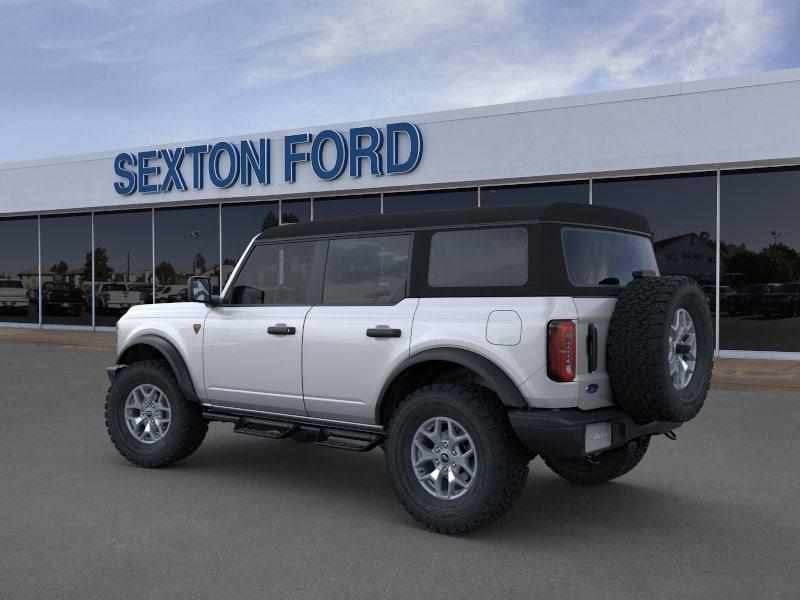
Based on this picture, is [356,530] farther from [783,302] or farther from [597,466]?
[783,302]

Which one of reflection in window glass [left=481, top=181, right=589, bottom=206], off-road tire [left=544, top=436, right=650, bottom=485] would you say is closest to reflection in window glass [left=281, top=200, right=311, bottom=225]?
reflection in window glass [left=481, top=181, right=589, bottom=206]

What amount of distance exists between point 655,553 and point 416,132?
1304 centimetres

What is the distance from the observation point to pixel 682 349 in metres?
4.74

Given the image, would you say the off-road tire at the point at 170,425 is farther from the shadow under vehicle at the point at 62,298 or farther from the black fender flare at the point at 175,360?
the shadow under vehicle at the point at 62,298

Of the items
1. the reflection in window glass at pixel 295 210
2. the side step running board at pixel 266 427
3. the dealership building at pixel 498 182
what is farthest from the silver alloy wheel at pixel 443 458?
the reflection in window glass at pixel 295 210

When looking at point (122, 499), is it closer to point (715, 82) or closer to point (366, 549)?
point (366, 549)

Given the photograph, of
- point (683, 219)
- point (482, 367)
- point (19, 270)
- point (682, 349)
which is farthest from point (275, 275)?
point (19, 270)

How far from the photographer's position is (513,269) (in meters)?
4.73

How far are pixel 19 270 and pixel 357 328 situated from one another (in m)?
22.3

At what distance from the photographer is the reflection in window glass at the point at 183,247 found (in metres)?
20.4

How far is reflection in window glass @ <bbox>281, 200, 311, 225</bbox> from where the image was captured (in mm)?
18953

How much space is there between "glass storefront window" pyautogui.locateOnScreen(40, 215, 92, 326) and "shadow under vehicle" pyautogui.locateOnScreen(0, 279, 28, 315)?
923mm

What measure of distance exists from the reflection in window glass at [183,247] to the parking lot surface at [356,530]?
1354 cm

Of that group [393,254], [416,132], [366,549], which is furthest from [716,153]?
[366,549]
